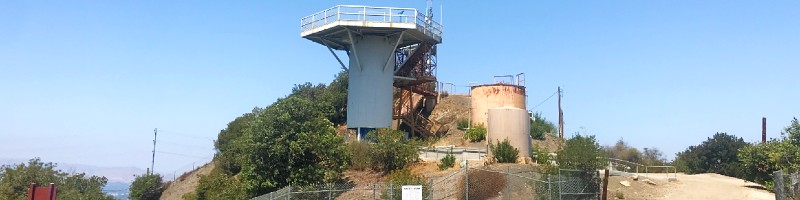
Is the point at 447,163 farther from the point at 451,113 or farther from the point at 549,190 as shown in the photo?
the point at 451,113

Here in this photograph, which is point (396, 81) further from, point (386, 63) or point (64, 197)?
point (64, 197)

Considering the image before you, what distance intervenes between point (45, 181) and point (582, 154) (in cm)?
4734

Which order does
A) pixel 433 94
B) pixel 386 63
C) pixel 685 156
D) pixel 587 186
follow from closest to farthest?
pixel 587 186 < pixel 386 63 < pixel 433 94 < pixel 685 156

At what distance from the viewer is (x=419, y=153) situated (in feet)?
125

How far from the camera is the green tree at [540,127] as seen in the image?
2052 inches

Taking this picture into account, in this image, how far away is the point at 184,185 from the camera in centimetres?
6900

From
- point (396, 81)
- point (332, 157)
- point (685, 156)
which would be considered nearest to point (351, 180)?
point (332, 157)

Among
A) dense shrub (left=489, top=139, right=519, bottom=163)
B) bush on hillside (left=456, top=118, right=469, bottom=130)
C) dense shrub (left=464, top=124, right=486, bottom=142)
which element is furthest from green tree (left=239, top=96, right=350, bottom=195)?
bush on hillside (left=456, top=118, right=469, bottom=130)

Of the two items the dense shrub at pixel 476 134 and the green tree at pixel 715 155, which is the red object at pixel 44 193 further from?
the green tree at pixel 715 155

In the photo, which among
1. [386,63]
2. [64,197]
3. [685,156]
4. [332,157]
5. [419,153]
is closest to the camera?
Answer: [332,157]

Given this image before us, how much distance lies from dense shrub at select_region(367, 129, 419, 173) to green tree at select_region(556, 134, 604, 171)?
1005 cm

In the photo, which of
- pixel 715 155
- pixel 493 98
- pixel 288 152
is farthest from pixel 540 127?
pixel 288 152

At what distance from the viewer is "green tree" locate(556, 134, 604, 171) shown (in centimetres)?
2583

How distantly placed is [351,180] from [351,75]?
50.4 ft
